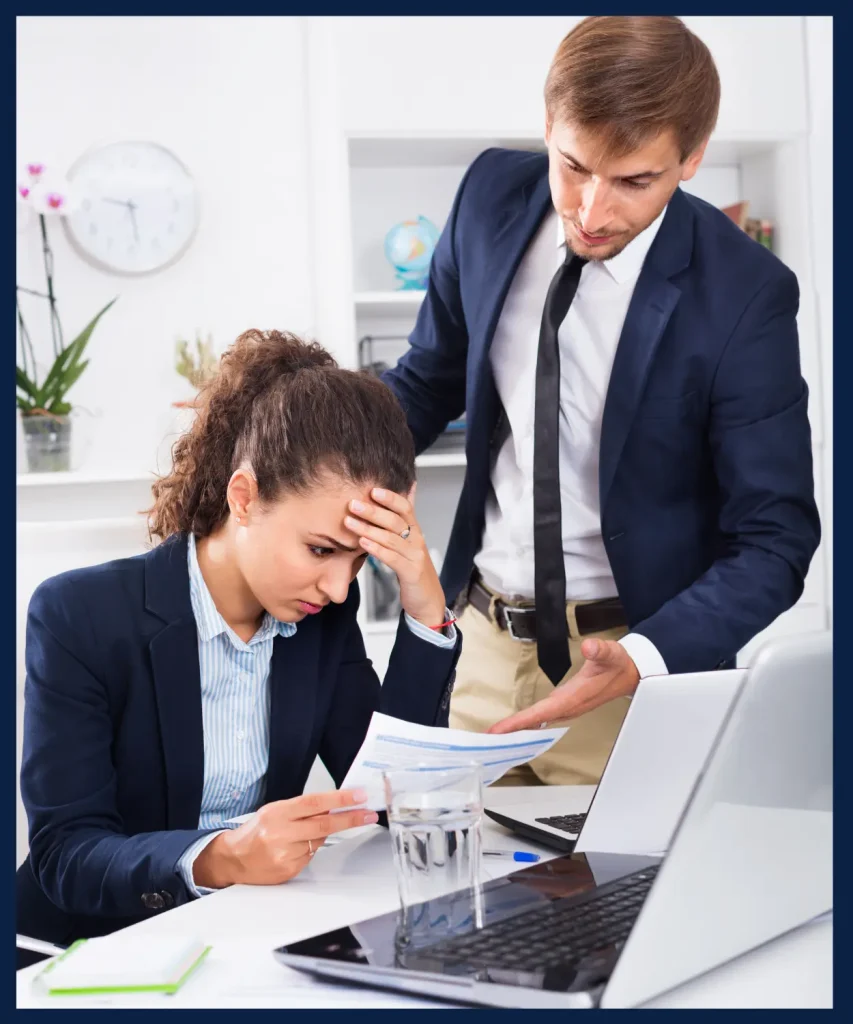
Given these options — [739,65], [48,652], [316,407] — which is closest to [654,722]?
[316,407]

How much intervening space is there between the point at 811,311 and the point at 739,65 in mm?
779

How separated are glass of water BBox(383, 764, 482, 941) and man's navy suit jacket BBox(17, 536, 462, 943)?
267 mm

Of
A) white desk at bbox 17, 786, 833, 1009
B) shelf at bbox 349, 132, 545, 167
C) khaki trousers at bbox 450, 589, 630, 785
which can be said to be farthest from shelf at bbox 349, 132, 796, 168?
white desk at bbox 17, 786, 833, 1009

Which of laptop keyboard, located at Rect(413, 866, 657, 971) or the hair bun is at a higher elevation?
the hair bun

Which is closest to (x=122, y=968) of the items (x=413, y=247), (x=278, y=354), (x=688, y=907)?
(x=688, y=907)

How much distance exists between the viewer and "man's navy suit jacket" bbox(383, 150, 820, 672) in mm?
1659

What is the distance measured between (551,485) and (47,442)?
214cm

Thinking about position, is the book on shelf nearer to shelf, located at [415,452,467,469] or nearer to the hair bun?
shelf, located at [415,452,467,469]

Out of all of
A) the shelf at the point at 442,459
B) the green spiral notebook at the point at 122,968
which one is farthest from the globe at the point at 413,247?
the green spiral notebook at the point at 122,968

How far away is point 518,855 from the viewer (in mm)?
1261

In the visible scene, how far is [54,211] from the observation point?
350 centimetres

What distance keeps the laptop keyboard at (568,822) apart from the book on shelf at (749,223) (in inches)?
108

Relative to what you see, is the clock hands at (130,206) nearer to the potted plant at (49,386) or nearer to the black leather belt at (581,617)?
the potted plant at (49,386)

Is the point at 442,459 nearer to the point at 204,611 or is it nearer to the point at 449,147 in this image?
the point at 449,147
